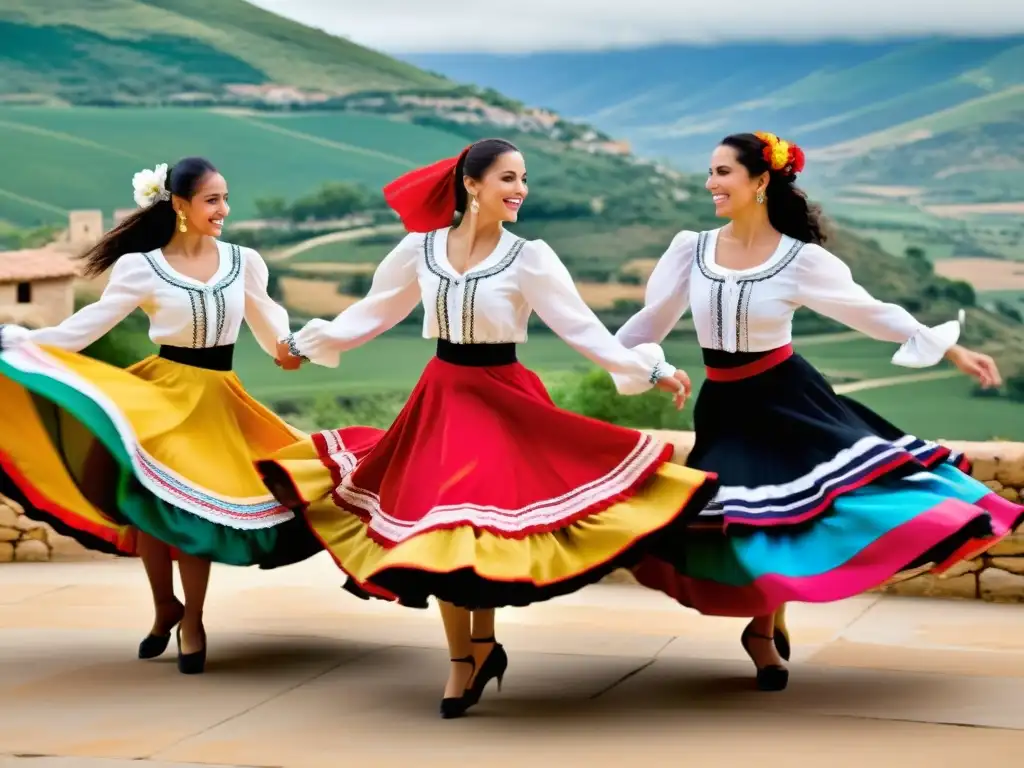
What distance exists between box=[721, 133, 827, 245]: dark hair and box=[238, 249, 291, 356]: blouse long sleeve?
1555 millimetres

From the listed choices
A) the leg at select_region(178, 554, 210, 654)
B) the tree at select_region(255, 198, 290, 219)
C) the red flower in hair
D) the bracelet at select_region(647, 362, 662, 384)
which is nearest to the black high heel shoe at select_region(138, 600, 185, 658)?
the leg at select_region(178, 554, 210, 654)

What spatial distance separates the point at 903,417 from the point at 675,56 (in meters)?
4.75

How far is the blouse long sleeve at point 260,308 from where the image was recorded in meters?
5.41

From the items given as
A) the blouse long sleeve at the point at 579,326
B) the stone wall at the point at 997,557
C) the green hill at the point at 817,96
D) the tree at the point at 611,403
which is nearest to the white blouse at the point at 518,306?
the blouse long sleeve at the point at 579,326

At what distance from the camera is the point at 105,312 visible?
5.22 metres

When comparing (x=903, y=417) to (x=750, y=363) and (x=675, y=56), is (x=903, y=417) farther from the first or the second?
(x=750, y=363)

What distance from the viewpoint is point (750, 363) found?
4.81 metres

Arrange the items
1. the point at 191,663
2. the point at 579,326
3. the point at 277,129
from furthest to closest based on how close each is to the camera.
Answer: the point at 277,129 → the point at 191,663 → the point at 579,326

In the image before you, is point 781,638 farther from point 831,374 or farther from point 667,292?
point 831,374

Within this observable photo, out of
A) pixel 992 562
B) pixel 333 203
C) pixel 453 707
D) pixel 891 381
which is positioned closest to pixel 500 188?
pixel 453 707

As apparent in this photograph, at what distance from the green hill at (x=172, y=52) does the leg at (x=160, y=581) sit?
1337 cm

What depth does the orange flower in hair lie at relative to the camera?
4859 millimetres

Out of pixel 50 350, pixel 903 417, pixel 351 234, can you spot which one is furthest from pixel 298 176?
pixel 50 350

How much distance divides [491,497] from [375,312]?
785 mm
